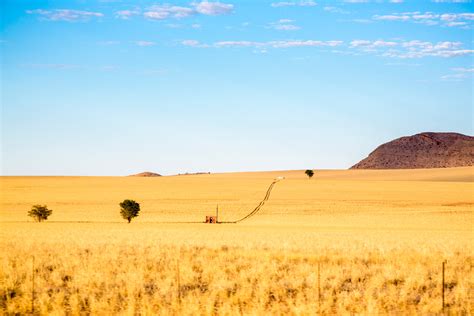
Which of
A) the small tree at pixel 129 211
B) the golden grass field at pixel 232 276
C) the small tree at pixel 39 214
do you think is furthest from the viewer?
the small tree at pixel 129 211

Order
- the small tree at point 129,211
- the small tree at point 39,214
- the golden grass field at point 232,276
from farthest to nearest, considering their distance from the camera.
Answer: the small tree at point 129,211 → the small tree at point 39,214 → the golden grass field at point 232,276

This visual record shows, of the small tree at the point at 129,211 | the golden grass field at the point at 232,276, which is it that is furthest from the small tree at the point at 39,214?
the golden grass field at the point at 232,276

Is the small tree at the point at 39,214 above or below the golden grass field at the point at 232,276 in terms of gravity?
above

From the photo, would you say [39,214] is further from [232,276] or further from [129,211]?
[232,276]

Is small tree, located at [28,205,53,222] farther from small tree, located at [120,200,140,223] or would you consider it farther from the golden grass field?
the golden grass field

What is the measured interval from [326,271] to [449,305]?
6.28 meters

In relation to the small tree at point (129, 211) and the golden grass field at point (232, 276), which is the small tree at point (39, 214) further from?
the golden grass field at point (232, 276)

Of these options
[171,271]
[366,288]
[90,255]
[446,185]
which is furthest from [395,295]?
[446,185]

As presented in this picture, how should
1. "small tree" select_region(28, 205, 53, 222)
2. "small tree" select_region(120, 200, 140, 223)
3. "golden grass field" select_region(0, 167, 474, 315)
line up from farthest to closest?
"small tree" select_region(120, 200, 140, 223) → "small tree" select_region(28, 205, 53, 222) → "golden grass field" select_region(0, 167, 474, 315)

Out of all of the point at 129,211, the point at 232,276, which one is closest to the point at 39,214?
the point at 129,211

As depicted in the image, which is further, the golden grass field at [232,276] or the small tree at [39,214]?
the small tree at [39,214]

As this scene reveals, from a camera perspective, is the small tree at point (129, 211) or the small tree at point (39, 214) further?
the small tree at point (129, 211)

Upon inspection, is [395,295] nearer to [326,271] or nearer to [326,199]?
[326,271]

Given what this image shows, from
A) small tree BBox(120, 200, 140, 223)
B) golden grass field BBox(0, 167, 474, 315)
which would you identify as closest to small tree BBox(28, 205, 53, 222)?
small tree BBox(120, 200, 140, 223)
